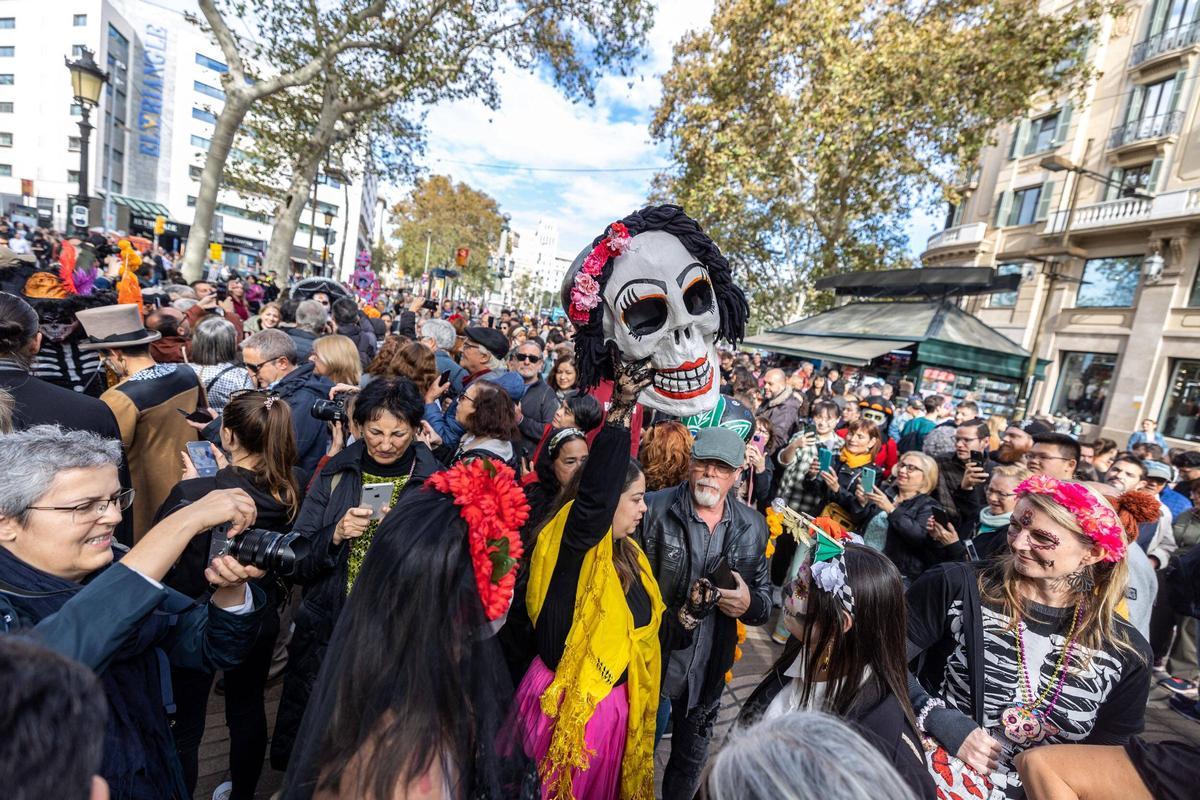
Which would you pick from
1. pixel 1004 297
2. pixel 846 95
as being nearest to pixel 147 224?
pixel 846 95

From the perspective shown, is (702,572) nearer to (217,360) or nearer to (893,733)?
(893,733)

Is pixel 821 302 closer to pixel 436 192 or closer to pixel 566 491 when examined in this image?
pixel 566 491

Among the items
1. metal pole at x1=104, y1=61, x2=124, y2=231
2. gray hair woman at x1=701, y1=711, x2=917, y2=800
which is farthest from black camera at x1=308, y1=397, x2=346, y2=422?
metal pole at x1=104, y1=61, x2=124, y2=231

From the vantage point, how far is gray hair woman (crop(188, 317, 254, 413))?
3721mm

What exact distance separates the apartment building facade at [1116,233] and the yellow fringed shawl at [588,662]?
62.9 ft

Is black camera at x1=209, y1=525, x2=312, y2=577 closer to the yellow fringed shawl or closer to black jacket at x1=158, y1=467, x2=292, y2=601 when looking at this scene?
black jacket at x1=158, y1=467, x2=292, y2=601

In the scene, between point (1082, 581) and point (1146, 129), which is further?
point (1146, 129)

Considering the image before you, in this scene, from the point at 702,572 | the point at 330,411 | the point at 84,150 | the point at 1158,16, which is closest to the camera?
the point at 702,572

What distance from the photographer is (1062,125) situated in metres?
20.5

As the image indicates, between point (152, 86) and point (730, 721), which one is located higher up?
point (152, 86)

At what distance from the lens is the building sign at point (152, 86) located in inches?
1699

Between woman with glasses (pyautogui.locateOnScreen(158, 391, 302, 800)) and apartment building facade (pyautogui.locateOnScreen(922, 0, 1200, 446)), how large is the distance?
19595 mm

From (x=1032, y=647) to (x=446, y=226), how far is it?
47124 millimetres

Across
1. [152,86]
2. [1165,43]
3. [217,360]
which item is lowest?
[217,360]
